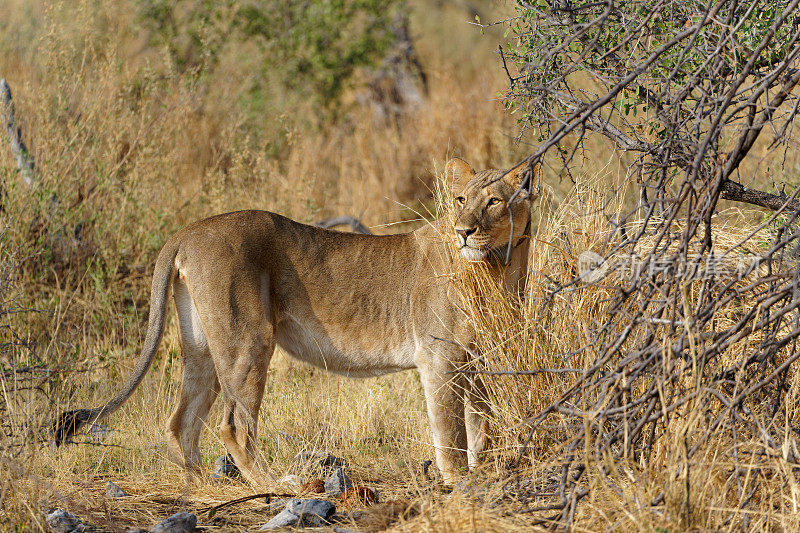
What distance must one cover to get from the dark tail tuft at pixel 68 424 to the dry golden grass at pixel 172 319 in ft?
0.42

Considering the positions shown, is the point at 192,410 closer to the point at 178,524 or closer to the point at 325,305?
the point at 325,305

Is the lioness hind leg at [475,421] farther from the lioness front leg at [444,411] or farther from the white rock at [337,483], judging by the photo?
the white rock at [337,483]

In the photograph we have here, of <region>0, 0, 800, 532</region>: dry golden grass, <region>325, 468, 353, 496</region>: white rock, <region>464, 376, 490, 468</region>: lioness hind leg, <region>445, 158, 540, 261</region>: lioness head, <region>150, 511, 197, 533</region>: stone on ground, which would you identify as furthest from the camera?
<region>464, 376, 490, 468</region>: lioness hind leg

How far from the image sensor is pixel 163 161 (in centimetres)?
811

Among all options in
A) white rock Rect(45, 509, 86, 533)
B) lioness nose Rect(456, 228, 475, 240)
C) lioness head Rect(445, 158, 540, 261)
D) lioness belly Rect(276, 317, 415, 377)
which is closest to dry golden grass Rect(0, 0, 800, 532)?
white rock Rect(45, 509, 86, 533)

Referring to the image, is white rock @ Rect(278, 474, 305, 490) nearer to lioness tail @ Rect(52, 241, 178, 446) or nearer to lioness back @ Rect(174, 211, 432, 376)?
lioness back @ Rect(174, 211, 432, 376)

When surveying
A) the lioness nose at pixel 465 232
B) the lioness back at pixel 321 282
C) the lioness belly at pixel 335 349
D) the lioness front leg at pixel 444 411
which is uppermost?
the lioness nose at pixel 465 232

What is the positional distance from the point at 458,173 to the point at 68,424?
2405mm

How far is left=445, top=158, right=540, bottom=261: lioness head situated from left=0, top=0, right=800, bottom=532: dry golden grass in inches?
6.2

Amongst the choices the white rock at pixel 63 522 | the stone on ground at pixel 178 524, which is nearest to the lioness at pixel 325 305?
the white rock at pixel 63 522

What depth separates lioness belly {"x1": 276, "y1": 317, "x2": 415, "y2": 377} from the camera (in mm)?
4910

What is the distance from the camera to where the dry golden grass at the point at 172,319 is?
3.50 m

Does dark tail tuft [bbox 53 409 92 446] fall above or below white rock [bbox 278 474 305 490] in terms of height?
above

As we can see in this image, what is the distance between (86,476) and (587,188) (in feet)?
10.2
